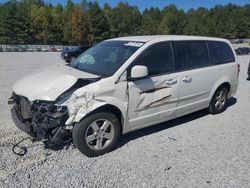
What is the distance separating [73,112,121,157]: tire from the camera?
13.2 ft


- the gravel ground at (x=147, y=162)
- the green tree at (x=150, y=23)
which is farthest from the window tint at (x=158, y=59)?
the green tree at (x=150, y=23)

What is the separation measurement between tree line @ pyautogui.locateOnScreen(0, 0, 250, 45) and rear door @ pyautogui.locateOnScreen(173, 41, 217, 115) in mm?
Answer: 64807

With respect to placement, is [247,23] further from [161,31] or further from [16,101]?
[16,101]

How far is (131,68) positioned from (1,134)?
262 centimetres

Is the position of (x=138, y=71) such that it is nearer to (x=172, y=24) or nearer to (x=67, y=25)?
(x=67, y=25)

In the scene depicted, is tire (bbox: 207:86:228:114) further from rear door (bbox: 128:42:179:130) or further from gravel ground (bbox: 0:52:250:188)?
rear door (bbox: 128:42:179:130)

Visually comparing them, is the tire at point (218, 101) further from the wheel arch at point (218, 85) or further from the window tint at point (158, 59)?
the window tint at point (158, 59)

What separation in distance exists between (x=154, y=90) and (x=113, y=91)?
839mm

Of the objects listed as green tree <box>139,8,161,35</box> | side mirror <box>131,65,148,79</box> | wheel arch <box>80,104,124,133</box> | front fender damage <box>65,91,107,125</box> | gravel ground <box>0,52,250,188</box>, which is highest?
side mirror <box>131,65,148,79</box>

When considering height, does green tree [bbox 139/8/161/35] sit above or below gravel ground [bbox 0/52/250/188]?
below

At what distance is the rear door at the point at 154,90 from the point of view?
14.9 ft

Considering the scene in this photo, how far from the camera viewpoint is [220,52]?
6309 mm

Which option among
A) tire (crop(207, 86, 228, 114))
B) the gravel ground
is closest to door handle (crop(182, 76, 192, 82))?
the gravel ground

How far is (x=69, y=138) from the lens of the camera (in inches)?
164
